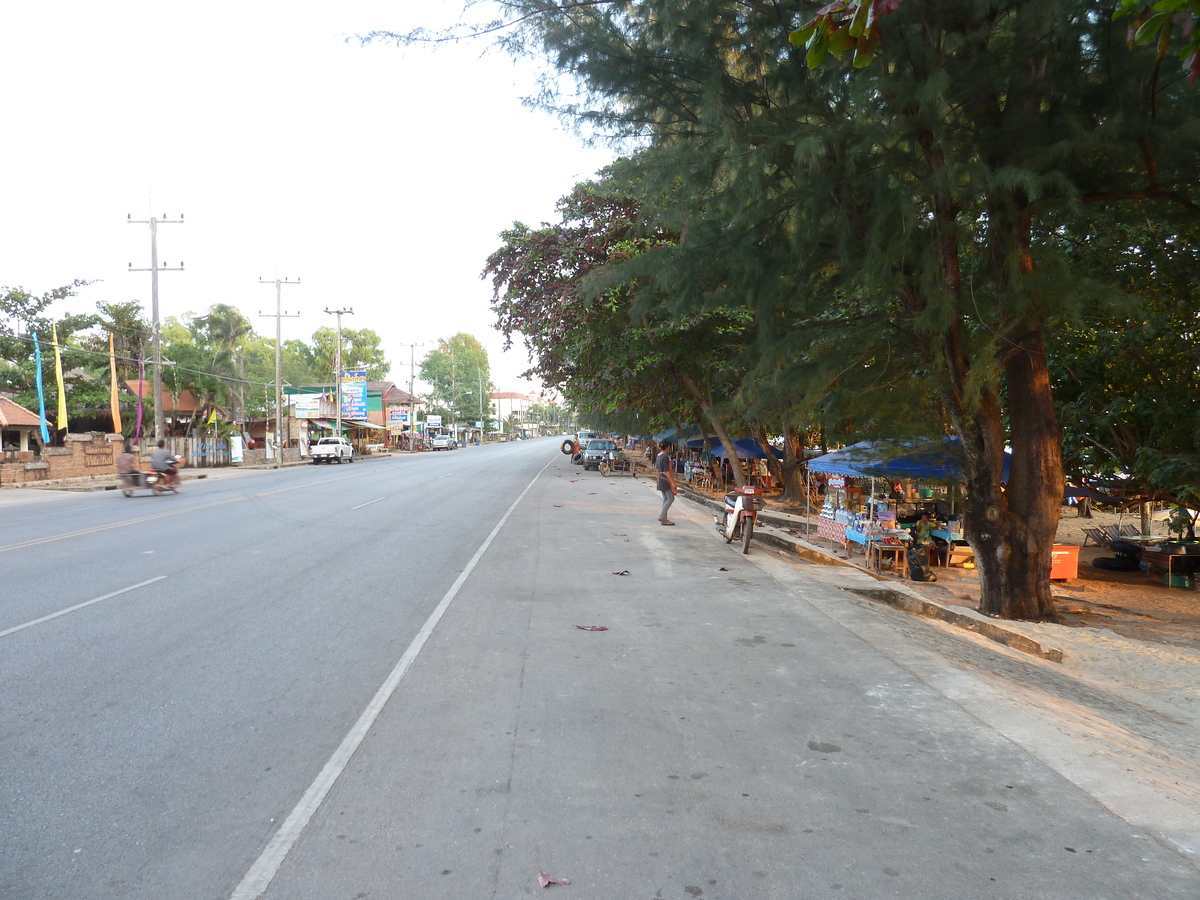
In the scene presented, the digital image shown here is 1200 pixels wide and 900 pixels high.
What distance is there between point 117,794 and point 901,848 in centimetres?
388

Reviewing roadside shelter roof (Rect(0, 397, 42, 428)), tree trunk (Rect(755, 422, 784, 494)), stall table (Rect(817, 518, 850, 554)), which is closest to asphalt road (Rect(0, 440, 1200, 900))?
stall table (Rect(817, 518, 850, 554))

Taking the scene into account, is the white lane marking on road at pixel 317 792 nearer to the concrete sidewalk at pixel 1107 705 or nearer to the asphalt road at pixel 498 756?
the asphalt road at pixel 498 756

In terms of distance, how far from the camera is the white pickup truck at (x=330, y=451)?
5244 cm

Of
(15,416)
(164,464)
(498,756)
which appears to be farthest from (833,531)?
(15,416)

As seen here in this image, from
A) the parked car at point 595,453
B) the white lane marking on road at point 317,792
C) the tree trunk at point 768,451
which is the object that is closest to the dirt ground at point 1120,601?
the white lane marking on road at point 317,792

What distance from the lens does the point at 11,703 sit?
5359 millimetres

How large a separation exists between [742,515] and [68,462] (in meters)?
30.5

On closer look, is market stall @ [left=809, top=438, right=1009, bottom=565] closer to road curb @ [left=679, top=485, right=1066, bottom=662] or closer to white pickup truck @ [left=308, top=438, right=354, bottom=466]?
road curb @ [left=679, top=485, right=1066, bottom=662]

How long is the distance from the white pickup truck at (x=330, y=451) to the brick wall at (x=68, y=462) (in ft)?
55.7

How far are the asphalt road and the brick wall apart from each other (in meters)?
25.6

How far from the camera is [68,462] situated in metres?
32.7

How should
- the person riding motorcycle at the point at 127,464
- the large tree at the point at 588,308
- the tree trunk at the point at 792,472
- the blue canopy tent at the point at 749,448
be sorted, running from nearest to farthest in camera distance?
the large tree at the point at 588,308 → the person riding motorcycle at the point at 127,464 → the tree trunk at the point at 792,472 → the blue canopy tent at the point at 749,448

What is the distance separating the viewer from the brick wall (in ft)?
99.1

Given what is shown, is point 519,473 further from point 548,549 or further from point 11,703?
point 11,703
